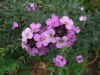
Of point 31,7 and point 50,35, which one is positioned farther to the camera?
point 31,7

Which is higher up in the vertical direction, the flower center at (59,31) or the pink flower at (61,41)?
the flower center at (59,31)

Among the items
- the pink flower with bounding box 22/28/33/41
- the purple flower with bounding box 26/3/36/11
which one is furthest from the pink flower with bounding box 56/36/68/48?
the purple flower with bounding box 26/3/36/11

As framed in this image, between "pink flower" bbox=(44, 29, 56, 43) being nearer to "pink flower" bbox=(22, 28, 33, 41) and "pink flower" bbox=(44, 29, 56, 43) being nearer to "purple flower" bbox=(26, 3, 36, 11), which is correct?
"pink flower" bbox=(22, 28, 33, 41)

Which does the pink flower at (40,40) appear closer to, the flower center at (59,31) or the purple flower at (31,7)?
the flower center at (59,31)

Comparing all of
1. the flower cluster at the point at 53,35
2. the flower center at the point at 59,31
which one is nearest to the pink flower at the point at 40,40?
the flower cluster at the point at 53,35

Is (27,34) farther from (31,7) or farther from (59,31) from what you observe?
(31,7)

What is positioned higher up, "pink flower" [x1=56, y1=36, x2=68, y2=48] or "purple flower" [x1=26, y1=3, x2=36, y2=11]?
"purple flower" [x1=26, y1=3, x2=36, y2=11]

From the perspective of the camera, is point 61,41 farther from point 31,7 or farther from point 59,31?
point 31,7

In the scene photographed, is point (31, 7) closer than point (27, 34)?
No

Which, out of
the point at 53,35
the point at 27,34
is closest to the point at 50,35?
the point at 53,35

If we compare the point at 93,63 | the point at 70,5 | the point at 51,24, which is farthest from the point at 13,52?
the point at 93,63

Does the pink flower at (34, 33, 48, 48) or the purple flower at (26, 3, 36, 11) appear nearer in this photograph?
the pink flower at (34, 33, 48, 48)

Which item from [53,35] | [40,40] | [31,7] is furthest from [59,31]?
[31,7]
